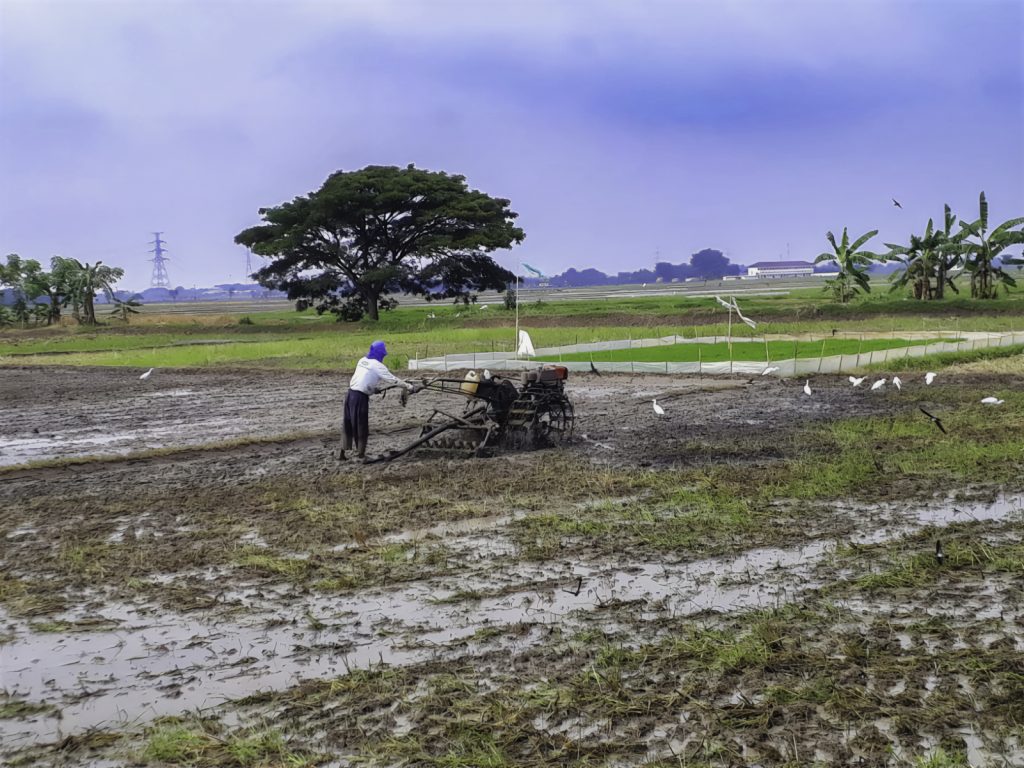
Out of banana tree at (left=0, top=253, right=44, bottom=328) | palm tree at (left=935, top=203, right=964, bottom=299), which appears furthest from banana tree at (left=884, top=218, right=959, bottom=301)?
banana tree at (left=0, top=253, right=44, bottom=328)

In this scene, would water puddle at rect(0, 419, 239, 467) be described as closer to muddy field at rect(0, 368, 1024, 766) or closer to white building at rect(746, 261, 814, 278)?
muddy field at rect(0, 368, 1024, 766)

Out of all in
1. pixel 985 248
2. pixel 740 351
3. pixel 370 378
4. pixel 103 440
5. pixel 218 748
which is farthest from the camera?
pixel 985 248

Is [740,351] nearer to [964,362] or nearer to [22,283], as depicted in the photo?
[964,362]

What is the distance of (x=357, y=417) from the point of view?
11.0m

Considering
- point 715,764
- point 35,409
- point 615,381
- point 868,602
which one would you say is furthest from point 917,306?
point 715,764

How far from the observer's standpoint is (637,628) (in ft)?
18.5

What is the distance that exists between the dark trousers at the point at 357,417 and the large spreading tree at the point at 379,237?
29328 millimetres

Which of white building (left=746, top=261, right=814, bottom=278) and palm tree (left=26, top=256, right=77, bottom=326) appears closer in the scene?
palm tree (left=26, top=256, right=77, bottom=326)

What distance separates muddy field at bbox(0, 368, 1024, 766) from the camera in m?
4.34

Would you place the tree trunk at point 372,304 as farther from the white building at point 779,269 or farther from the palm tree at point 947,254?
the white building at point 779,269

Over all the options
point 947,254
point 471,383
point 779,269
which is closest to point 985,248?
point 947,254

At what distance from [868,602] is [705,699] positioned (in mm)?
1878

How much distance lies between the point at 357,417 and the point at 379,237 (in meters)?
32.4

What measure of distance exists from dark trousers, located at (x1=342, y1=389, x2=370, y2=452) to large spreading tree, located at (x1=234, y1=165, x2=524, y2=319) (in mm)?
29328
